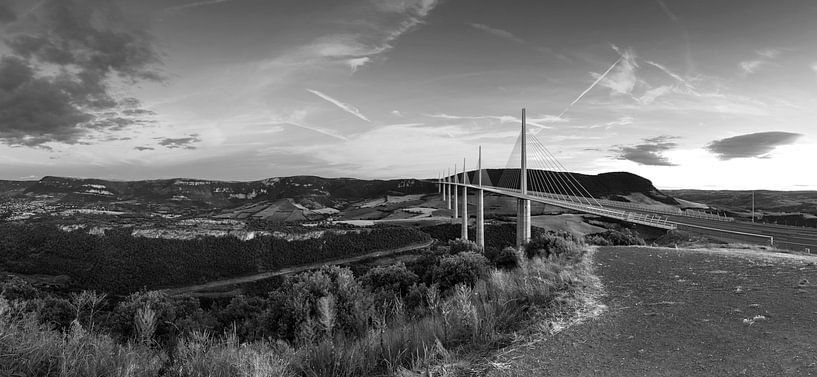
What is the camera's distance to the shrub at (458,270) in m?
18.3

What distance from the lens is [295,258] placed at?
84.1m

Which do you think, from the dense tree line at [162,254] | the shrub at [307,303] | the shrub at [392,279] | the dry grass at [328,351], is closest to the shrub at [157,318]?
the shrub at [307,303]

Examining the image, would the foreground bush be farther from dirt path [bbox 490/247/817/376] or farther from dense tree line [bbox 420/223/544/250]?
dense tree line [bbox 420/223/544/250]

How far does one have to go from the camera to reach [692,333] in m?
5.42

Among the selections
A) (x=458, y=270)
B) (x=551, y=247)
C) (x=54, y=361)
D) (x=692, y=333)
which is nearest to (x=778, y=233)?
(x=551, y=247)

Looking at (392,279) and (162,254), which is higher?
(392,279)

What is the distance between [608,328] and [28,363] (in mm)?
7575

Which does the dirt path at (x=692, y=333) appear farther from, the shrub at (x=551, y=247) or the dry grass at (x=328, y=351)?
the shrub at (x=551, y=247)

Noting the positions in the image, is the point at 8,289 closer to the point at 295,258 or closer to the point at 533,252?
the point at 295,258

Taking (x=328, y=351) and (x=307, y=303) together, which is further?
(x=307, y=303)

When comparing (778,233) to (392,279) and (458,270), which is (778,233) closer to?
(458,270)

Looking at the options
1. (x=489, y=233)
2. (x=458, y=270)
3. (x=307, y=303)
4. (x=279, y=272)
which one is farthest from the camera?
(x=489, y=233)

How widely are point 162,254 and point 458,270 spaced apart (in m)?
86.6

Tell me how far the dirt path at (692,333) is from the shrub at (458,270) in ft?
30.9
